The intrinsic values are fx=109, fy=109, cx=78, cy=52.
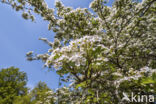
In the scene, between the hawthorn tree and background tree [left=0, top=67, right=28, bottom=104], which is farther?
background tree [left=0, top=67, right=28, bottom=104]

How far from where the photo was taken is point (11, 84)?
18.2 meters

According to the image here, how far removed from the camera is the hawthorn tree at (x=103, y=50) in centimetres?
179

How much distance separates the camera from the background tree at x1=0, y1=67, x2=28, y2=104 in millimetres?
16464

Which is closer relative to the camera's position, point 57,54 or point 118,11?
point 57,54

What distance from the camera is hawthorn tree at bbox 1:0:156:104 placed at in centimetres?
179

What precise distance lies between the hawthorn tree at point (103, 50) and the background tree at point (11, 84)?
14636 mm

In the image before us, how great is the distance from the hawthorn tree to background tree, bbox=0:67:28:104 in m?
14.6

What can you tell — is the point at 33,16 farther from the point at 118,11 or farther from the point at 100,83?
the point at 100,83

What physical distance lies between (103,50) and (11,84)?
20738 mm

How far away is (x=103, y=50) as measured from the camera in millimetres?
1769

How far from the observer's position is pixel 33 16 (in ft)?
17.5

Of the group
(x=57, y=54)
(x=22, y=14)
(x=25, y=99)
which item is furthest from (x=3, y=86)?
(x=57, y=54)

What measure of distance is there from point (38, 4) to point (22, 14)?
1.06 meters

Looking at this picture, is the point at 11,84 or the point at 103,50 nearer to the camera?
the point at 103,50
